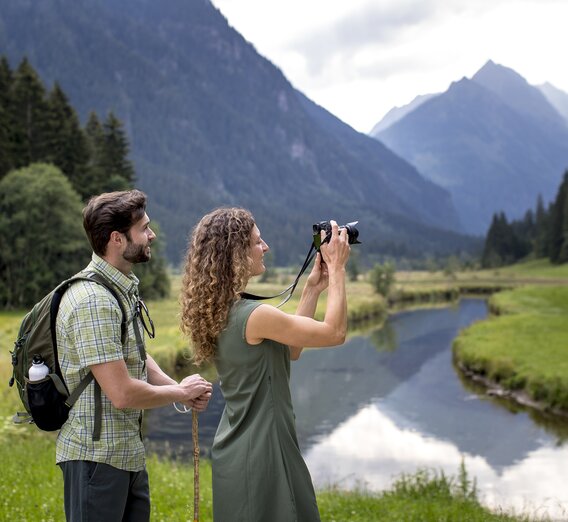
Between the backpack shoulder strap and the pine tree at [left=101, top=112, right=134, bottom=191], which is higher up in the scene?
the pine tree at [left=101, top=112, right=134, bottom=191]

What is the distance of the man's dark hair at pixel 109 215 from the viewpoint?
10.9 ft

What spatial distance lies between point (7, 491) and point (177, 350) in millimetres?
19870

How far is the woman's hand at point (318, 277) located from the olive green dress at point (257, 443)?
43 cm

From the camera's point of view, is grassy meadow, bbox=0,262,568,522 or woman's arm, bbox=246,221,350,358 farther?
grassy meadow, bbox=0,262,568,522

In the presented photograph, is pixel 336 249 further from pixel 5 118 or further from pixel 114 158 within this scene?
pixel 114 158

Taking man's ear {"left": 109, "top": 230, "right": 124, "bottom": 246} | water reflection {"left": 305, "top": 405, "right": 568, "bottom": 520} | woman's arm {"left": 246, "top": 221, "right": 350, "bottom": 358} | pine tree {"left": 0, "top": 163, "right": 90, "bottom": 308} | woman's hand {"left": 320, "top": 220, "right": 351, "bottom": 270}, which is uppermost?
pine tree {"left": 0, "top": 163, "right": 90, "bottom": 308}

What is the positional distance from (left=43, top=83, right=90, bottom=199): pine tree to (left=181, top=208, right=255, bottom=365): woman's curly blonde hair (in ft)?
134

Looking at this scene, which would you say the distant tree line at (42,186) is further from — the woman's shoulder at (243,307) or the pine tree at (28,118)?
the woman's shoulder at (243,307)

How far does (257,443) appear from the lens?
337cm

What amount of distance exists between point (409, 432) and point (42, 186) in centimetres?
2356

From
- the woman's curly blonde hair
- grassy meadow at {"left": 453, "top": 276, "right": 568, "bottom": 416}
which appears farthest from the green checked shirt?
grassy meadow at {"left": 453, "top": 276, "right": 568, "bottom": 416}

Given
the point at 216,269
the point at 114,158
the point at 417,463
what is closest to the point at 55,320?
the point at 216,269

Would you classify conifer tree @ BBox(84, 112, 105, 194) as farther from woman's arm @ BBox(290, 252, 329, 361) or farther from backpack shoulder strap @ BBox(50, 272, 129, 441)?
backpack shoulder strap @ BBox(50, 272, 129, 441)

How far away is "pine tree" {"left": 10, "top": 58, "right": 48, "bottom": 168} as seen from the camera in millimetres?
41062
